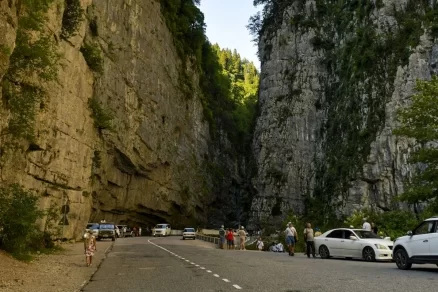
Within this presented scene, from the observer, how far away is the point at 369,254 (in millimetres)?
19703

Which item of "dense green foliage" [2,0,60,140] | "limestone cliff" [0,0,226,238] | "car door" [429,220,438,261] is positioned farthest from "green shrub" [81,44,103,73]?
"car door" [429,220,438,261]

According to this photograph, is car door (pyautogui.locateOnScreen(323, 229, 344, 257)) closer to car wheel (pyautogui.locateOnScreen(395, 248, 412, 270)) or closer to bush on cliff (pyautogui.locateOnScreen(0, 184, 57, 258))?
car wheel (pyautogui.locateOnScreen(395, 248, 412, 270))

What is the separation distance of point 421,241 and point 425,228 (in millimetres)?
548

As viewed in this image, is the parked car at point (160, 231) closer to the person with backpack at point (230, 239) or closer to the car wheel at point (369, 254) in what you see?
the person with backpack at point (230, 239)

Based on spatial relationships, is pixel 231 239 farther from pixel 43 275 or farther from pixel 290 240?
pixel 43 275

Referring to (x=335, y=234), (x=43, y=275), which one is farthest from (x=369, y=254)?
(x=43, y=275)

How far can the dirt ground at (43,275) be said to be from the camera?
10934mm

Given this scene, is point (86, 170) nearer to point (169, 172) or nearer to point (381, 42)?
point (169, 172)

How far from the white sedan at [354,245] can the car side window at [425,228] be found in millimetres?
4631

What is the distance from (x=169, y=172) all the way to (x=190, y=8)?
28.6 m

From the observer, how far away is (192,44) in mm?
72938

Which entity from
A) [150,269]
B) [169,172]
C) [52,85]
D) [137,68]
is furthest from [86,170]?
[169,172]

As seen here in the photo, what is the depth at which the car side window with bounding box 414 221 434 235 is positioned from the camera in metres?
14.5

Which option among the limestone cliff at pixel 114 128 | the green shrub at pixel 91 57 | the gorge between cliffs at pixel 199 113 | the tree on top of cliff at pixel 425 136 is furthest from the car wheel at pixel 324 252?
the green shrub at pixel 91 57
